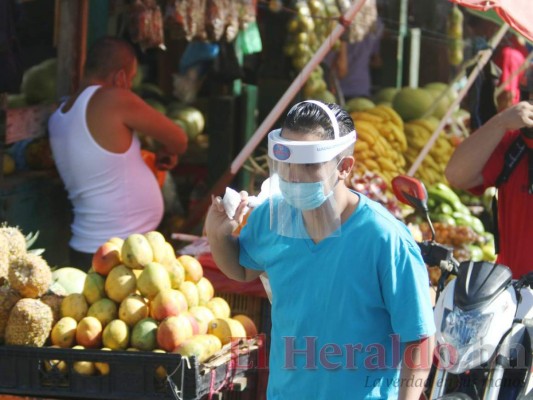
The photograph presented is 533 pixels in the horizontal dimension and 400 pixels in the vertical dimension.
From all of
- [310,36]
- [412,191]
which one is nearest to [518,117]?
[412,191]

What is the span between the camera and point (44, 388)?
379 cm

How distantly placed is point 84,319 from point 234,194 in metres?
1.29

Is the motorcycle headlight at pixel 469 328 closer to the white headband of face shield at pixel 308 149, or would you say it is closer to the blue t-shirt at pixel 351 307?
the blue t-shirt at pixel 351 307

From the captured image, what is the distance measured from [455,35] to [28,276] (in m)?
4.91

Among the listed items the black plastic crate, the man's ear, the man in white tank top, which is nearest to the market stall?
the black plastic crate

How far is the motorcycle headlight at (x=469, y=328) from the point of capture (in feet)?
10.8

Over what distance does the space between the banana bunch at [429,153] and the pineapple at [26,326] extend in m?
3.53

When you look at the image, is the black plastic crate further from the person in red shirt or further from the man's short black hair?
the man's short black hair

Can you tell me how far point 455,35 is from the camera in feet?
25.8

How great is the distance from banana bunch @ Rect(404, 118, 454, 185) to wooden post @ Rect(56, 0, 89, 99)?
2384 mm

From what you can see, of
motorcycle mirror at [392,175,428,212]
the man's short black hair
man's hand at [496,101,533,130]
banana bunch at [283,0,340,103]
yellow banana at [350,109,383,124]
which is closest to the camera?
motorcycle mirror at [392,175,428,212]

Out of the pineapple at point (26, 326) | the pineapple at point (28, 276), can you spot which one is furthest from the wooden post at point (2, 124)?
the pineapple at point (26, 326)

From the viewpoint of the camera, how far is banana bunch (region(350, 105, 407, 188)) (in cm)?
632

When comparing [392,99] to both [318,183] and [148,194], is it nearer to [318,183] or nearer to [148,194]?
[148,194]
